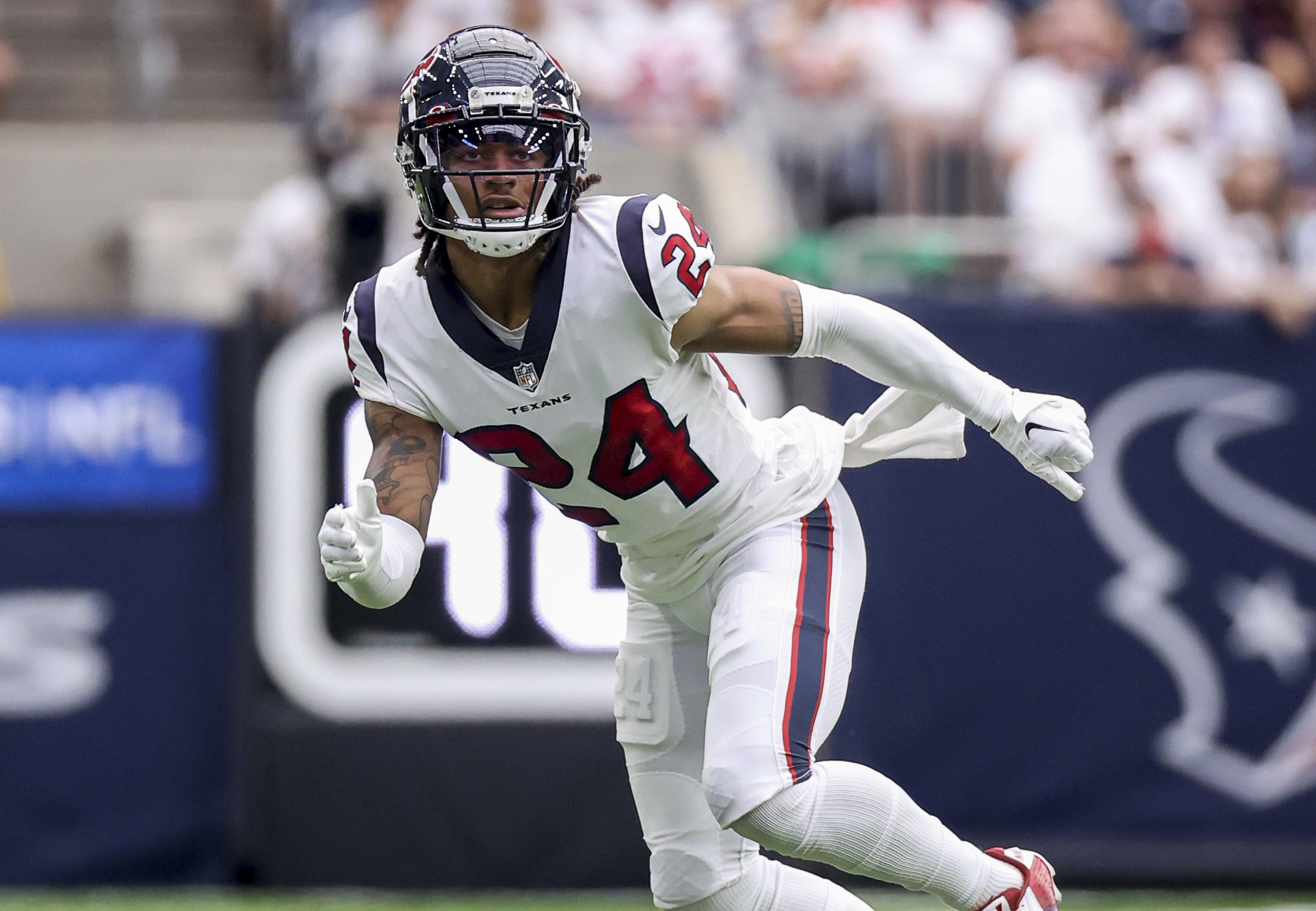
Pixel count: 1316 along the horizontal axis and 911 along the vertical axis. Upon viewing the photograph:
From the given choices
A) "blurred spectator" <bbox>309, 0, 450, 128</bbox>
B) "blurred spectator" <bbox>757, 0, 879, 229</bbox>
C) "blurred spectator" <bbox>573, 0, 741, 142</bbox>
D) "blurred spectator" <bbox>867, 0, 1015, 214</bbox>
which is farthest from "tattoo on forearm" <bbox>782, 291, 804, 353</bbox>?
"blurred spectator" <bbox>573, 0, 741, 142</bbox>

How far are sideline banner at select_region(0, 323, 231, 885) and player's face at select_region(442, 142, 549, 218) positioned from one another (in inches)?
122

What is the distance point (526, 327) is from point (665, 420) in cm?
33

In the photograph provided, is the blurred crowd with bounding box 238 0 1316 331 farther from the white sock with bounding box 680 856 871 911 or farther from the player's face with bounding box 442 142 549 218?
the white sock with bounding box 680 856 871 911

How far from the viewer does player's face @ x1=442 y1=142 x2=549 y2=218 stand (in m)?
3.53

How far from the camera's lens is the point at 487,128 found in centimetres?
353

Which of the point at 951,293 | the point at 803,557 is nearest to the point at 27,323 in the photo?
the point at 951,293

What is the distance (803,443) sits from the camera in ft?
13.4

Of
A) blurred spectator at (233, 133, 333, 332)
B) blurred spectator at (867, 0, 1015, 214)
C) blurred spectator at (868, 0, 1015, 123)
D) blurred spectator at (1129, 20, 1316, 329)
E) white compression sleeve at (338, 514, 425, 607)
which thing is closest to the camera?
white compression sleeve at (338, 514, 425, 607)

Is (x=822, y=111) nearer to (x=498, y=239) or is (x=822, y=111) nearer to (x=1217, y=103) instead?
(x=1217, y=103)

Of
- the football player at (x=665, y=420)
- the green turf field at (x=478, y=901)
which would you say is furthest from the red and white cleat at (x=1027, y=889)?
the green turf field at (x=478, y=901)

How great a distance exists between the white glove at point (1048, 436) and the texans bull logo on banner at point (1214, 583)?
2733 mm

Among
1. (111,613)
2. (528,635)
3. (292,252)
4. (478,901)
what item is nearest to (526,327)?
→ (528,635)

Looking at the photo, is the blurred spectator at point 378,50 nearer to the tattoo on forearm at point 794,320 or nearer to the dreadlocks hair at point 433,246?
the dreadlocks hair at point 433,246

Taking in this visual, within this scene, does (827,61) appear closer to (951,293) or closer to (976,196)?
(976,196)
